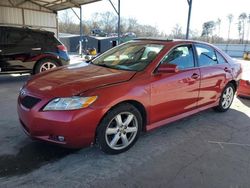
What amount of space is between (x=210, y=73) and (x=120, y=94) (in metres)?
Answer: 2.19

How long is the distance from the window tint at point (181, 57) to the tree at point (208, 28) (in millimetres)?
63690

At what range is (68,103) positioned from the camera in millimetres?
2818

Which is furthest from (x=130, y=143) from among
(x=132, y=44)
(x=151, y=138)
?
(x=132, y=44)

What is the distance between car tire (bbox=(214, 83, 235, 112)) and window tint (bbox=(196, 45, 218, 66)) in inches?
29.7

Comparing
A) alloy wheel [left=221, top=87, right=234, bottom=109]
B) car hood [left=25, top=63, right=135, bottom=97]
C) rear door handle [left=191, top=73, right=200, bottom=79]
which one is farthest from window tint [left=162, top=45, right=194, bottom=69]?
alloy wheel [left=221, top=87, right=234, bottom=109]

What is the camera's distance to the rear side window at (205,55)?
4.41m

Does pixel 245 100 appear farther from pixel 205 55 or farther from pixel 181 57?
pixel 181 57

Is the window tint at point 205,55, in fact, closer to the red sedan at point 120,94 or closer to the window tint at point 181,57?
the red sedan at point 120,94

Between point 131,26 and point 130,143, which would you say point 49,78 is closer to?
point 130,143

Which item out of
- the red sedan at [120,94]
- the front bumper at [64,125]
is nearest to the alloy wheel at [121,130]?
the red sedan at [120,94]

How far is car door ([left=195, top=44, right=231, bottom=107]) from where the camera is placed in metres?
4.39

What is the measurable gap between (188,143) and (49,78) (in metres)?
2.25

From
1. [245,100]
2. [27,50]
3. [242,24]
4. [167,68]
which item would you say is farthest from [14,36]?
[242,24]

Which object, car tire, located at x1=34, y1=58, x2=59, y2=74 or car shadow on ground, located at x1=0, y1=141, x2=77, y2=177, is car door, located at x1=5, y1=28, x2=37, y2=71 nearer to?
car tire, located at x1=34, y1=58, x2=59, y2=74
